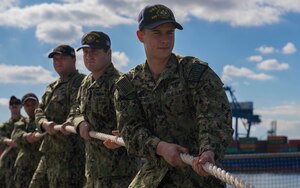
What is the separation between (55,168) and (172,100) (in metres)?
3.15

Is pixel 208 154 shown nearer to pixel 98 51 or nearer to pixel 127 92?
pixel 127 92

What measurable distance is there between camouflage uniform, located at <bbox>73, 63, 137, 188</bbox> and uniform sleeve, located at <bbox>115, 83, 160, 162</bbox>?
1549 mm

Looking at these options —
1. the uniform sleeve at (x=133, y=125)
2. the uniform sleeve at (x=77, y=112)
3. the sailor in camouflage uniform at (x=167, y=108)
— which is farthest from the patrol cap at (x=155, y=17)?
the uniform sleeve at (x=77, y=112)

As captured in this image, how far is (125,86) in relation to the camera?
3236 millimetres

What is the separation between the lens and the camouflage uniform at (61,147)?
5793 millimetres

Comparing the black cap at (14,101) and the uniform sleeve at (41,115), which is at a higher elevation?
the black cap at (14,101)

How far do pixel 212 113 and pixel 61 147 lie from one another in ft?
10.8

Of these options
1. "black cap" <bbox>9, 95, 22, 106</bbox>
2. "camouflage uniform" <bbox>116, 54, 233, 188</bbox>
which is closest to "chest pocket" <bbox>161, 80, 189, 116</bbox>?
"camouflage uniform" <bbox>116, 54, 233, 188</bbox>

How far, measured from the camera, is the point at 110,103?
482cm

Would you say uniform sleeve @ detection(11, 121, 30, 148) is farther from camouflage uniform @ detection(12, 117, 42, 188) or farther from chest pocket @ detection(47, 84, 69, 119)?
chest pocket @ detection(47, 84, 69, 119)

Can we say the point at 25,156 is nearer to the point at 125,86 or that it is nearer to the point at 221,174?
the point at 125,86

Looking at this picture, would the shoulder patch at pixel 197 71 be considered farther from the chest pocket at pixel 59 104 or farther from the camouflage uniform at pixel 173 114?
the chest pocket at pixel 59 104

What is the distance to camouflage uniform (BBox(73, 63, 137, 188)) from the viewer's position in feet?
15.7

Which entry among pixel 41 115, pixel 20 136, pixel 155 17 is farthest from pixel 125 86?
pixel 20 136
